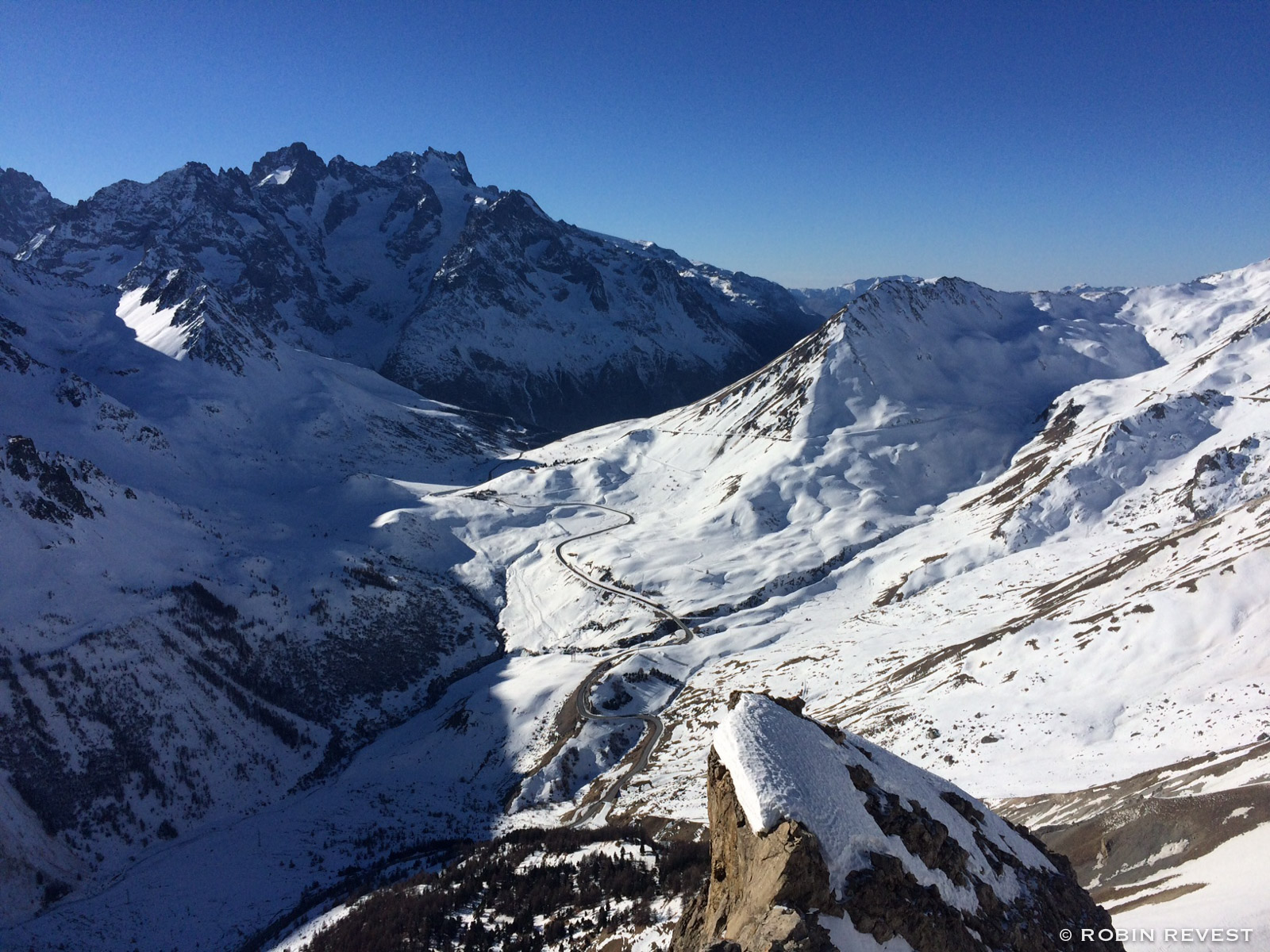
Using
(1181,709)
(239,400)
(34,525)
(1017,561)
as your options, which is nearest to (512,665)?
(34,525)

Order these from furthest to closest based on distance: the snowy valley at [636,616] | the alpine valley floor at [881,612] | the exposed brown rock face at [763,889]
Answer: the snowy valley at [636,616] → the alpine valley floor at [881,612] → the exposed brown rock face at [763,889]

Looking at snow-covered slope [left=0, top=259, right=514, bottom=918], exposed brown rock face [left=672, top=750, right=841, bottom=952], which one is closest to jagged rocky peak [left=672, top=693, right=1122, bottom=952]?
Answer: exposed brown rock face [left=672, top=750, right=841, bottom=952]

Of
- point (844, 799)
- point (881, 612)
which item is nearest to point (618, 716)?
point (881, 612)

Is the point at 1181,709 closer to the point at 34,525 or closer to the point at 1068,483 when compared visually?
the point at 1068,483

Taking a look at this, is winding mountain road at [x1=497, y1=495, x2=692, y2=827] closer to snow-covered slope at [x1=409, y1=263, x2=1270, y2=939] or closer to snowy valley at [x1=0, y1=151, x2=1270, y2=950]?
snowy valley at [x1=0, y1=151, x2=1270, y2=950]

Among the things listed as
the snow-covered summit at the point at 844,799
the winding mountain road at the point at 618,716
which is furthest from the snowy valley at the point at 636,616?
the snow-covered summit at the point at 844,799

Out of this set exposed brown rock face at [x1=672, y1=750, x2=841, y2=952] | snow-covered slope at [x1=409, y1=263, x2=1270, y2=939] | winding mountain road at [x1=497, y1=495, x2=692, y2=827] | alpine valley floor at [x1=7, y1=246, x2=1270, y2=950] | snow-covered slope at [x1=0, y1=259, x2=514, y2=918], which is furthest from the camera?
snow-covered slope at [x1=0, y1=259, x2=514, y2=918]

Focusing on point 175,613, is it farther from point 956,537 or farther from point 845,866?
point 956,537

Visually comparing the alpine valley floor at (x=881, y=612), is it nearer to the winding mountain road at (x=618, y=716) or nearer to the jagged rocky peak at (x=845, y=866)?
the winding mountain road at (x=618, y=716)
